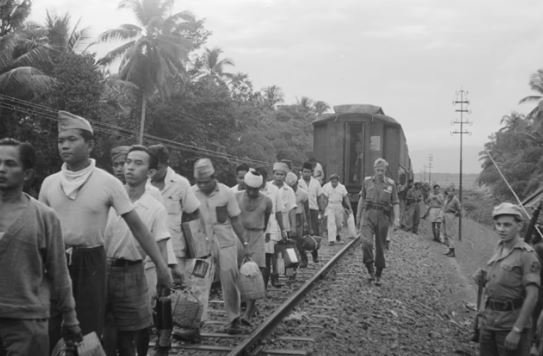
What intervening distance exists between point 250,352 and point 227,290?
93 cm

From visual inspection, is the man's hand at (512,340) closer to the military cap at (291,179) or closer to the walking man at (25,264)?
the walking man at (25,264)

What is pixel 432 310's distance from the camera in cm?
993

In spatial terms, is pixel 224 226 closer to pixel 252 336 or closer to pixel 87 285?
pixel 252 336

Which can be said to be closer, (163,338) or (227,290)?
(163,338)

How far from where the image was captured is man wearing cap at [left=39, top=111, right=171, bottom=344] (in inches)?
169

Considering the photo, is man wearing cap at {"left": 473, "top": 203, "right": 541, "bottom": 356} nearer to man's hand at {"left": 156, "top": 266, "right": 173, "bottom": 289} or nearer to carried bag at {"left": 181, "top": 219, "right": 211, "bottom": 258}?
man's hand at {"left": 156, "top": 266, "right": 173, "bottom": 289}

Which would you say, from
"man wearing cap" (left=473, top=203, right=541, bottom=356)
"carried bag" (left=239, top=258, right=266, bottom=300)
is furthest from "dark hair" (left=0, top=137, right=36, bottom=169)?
"carried bag" (left=239, top=258, right=266, bottom=300)

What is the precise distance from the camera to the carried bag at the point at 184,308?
661cm

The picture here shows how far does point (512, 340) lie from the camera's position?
4.86 metres

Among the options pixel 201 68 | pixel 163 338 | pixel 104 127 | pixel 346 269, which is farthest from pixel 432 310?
pixel 201 68

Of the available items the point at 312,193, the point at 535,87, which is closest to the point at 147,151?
the point at 312,193

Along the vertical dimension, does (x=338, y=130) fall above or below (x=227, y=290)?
above

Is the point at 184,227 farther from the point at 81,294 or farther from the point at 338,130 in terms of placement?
the point at 338,130

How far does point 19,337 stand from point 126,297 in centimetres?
132
